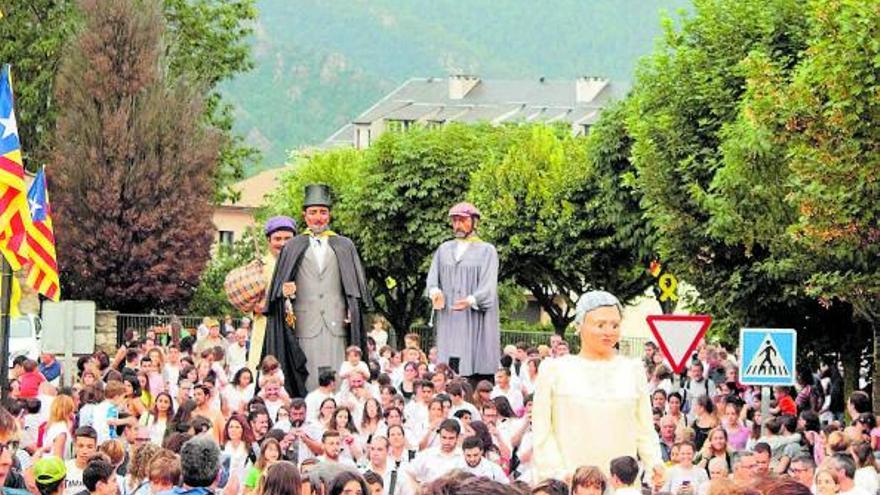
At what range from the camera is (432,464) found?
18047 mm

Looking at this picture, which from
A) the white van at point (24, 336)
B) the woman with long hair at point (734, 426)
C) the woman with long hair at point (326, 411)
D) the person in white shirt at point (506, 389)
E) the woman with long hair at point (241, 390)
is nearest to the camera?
the woman with long hair at point (326, 411)

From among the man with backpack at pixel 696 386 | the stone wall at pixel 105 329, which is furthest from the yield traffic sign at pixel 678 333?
the stone wall at pixel 105 329

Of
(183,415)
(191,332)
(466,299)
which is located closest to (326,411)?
(183,415)

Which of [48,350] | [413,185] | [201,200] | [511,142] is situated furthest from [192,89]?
[48,350]

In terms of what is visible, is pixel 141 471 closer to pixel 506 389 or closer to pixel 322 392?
pixel 322 392

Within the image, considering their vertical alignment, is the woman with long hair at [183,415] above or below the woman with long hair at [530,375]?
below

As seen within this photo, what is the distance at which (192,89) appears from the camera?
5912 centimetres

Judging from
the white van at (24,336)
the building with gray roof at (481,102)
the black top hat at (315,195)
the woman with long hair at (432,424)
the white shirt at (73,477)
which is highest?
the building with gray roof at (481,102)

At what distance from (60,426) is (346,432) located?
8.07ft

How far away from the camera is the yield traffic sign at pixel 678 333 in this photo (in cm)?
2328

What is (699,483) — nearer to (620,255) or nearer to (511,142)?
(620,255)

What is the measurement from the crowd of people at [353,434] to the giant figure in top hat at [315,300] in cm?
45

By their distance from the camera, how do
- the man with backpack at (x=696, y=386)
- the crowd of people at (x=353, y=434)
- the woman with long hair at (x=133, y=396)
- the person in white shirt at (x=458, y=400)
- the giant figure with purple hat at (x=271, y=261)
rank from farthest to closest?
the man with backpack at (x=696, y=386)
the giant figure with purple hat at (x=271, y=261)
the woman with long hair at (x=133, y=396)
the person in white shirt at (x=458, y=400)
the crowd of people at (x=353, y=434)

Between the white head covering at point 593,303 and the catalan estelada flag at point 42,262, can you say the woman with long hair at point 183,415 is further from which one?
the catalan estelada flag at point 42,262
